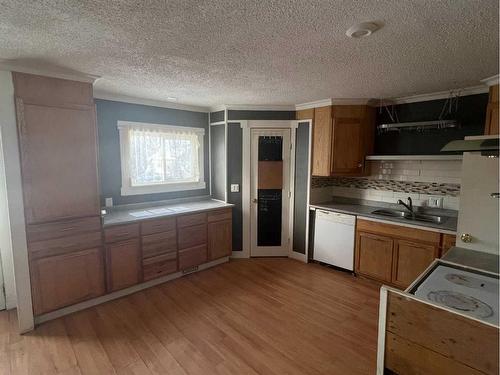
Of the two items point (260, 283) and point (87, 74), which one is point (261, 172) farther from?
point (87, 74)

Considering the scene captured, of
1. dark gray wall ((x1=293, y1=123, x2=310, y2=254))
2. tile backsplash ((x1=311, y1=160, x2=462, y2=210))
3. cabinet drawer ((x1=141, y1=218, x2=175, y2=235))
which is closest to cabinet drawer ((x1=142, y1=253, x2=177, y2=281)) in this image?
cabinet drawer ((x1=141, y1=218, x2=175, y2=235))

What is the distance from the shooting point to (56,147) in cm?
237

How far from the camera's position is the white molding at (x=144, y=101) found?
3123mm

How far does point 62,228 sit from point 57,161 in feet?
2.07

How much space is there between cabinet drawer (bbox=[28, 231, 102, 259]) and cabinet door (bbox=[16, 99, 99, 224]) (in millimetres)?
208

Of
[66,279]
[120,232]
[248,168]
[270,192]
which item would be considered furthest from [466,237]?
[66,279]

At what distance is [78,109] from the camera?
2.47 metres

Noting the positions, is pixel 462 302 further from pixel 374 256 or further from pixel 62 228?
pixel 62 228

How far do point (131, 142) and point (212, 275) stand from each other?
6.79ft

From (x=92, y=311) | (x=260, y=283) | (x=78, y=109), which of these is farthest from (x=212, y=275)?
(x=78, y=109)

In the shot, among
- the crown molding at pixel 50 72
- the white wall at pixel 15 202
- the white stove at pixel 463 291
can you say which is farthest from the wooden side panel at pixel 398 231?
the white wall at pixel 15 202

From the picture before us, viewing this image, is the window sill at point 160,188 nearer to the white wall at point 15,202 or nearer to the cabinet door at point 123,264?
the cabinet door at point 123,264

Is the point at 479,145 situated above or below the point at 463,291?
above

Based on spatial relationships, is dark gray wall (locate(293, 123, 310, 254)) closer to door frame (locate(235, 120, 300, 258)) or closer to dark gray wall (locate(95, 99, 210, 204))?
door frame (locate(235, 120, 300, 258))
